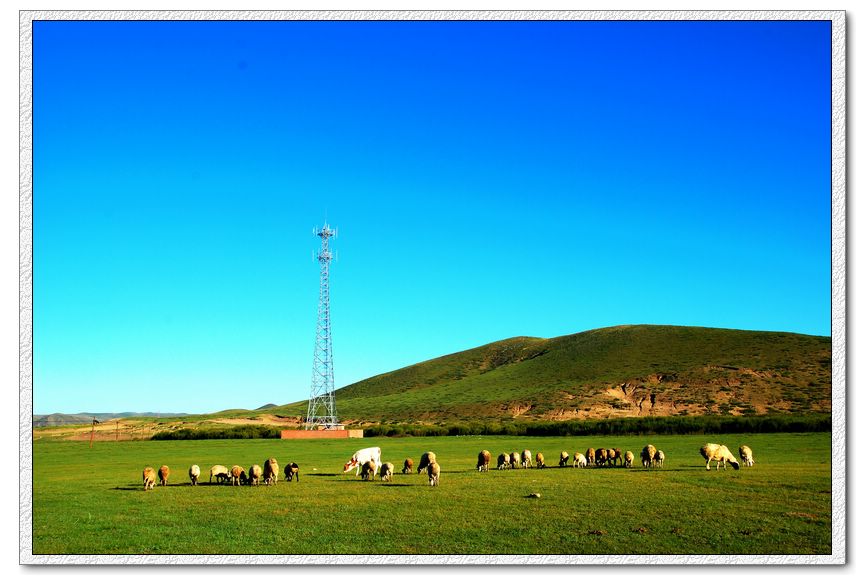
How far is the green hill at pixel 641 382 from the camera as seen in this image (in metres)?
91.9

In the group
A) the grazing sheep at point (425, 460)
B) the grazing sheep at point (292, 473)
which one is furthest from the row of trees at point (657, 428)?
the grazing sheep at point (292, 473)

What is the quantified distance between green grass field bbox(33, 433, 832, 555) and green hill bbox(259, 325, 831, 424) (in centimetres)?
5895

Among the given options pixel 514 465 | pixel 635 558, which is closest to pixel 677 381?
pixel 514 465

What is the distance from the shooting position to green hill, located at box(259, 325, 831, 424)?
91875 millimetres

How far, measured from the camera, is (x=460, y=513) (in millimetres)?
18312

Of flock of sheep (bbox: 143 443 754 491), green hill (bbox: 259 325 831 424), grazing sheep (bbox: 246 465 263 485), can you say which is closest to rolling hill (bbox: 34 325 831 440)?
green hill (bbox: 259 325 831 424)

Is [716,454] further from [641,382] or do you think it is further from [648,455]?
[641,382]

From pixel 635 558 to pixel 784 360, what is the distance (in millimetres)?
97610

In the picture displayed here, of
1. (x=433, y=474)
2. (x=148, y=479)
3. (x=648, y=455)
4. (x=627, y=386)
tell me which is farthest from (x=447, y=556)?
(x=627, y=386)

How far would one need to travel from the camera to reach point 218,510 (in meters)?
19.7

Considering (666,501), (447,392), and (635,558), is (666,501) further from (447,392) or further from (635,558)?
(447,392)

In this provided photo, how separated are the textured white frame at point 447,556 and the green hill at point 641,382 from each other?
67820mm

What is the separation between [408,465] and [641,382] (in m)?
80.7

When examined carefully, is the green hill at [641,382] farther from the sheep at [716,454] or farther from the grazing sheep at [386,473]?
the grazing sheep at [386,473]
